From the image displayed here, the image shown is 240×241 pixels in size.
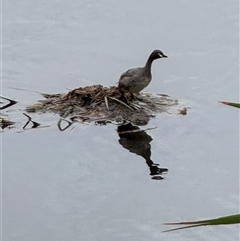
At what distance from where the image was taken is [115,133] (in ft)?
28.6

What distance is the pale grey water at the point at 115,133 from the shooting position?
682 centimetres

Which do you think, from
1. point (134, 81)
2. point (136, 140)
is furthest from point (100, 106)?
point (136, 140)

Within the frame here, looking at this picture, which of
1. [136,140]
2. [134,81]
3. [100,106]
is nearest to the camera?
[136,140]

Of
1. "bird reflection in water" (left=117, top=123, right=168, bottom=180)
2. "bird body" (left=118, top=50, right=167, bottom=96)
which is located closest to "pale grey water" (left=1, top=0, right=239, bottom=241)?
"bird reflection in water" (left=117, top=123, right=168, bottom=180)

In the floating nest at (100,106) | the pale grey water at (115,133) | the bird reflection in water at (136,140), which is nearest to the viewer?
the pale grey water at (115,133)

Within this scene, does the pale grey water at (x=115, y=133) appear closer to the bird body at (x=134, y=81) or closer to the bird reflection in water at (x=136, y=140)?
the bird reflection in water at (x=136, y=140)

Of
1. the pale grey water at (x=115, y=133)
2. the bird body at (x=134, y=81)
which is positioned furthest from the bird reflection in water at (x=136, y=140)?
the bird body at (x=134, y=81)

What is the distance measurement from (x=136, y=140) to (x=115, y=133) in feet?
0.82

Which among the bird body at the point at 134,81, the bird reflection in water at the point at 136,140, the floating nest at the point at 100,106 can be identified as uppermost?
the bird body at the point at 134,81

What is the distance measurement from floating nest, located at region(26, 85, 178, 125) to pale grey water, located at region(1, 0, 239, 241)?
0.15 m

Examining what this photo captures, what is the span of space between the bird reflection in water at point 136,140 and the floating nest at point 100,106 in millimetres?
165

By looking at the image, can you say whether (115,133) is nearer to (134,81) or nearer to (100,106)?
(100,106)

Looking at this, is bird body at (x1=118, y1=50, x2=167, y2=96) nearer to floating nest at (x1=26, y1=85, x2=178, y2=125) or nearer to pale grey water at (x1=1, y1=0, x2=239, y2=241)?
floating nest at (x1=26, y1=85, x2=178, y2=125)

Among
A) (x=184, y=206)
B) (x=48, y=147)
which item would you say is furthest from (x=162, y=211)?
(x=48, y=147)
